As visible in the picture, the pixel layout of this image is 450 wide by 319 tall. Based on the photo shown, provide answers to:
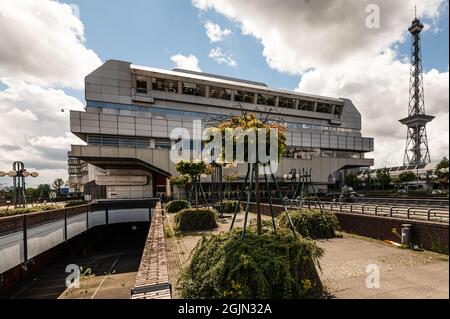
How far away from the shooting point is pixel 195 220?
14.6 metres

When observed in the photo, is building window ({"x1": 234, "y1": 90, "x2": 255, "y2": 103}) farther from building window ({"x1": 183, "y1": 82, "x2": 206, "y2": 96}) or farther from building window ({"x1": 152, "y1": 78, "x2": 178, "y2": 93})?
building window ({"x1": 152, "y1": 78, "x2": 178, "y2": 93})

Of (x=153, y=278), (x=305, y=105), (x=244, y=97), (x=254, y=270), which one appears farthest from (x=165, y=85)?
(x=254, y=270)

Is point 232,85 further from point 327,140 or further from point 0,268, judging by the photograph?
point 0,268

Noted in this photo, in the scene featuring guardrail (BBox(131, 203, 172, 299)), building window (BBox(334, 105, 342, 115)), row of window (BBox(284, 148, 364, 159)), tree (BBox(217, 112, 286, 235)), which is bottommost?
guardrail (BBox(131, 203, 172, 299))

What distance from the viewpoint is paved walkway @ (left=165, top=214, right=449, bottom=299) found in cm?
532

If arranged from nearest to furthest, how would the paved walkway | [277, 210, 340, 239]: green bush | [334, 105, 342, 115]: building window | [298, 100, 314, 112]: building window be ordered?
the paved walkway
[277, 210, 340, 239]: green bush
[298, 100, 314, 112]: building window
[334, 105, 342, 115]: building window

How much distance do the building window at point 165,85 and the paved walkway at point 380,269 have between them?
39.4 m

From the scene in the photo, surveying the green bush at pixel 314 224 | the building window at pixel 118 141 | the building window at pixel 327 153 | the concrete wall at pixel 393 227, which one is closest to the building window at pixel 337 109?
the building window at pixel 327 153

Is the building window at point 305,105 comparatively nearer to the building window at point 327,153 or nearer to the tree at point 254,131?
the building window at point 327,153

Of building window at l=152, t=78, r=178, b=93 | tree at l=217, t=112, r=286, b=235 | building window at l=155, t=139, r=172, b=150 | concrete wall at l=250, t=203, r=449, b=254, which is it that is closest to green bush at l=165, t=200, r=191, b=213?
concrete wall at l=250, t=203, r=449, b=254

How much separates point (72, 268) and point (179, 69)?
155ft

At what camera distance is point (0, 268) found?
11.0 m

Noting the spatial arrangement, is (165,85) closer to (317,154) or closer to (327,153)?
(317,154)
